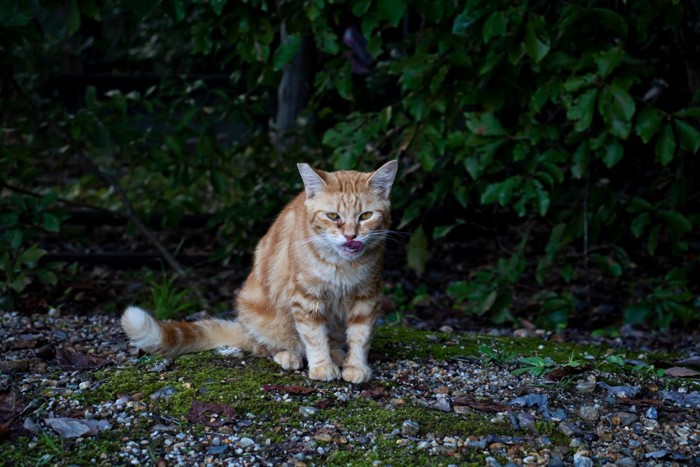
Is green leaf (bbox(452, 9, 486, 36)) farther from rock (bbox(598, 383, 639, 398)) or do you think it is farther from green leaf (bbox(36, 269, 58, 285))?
green leaf (bbox(36, 269, 58, 285))

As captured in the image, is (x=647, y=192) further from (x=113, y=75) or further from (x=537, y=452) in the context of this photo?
(x=113, y=75)

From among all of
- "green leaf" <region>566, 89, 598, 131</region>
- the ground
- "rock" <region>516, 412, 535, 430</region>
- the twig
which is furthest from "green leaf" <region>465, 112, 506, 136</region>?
the twig

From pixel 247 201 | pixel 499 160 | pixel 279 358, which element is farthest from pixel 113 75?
pixel 279 358

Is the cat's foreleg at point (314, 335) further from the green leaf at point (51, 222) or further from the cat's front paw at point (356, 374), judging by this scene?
the green leaf at point (51, 222)

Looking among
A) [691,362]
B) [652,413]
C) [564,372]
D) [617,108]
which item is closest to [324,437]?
[564,372]

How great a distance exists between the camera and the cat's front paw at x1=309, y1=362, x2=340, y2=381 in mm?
3789

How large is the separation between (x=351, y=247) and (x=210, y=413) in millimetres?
1058

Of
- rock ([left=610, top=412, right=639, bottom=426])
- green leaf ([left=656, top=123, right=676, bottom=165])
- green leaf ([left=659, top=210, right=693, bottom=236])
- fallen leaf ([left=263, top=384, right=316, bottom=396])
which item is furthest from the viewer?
green leaf ([left=659, top=210, right=693, bottom=236])

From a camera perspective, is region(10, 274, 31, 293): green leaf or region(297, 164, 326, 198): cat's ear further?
region(10, 274, 31, 293): green leaf

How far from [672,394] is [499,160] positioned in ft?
7.32

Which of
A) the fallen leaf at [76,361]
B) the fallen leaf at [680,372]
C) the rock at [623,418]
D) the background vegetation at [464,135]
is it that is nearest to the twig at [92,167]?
the background vegetation at [464,135]

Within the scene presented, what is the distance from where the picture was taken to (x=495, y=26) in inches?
183

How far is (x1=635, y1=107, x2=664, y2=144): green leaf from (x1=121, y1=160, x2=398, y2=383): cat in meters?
1.72

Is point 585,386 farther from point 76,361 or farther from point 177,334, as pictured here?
point 76,361
